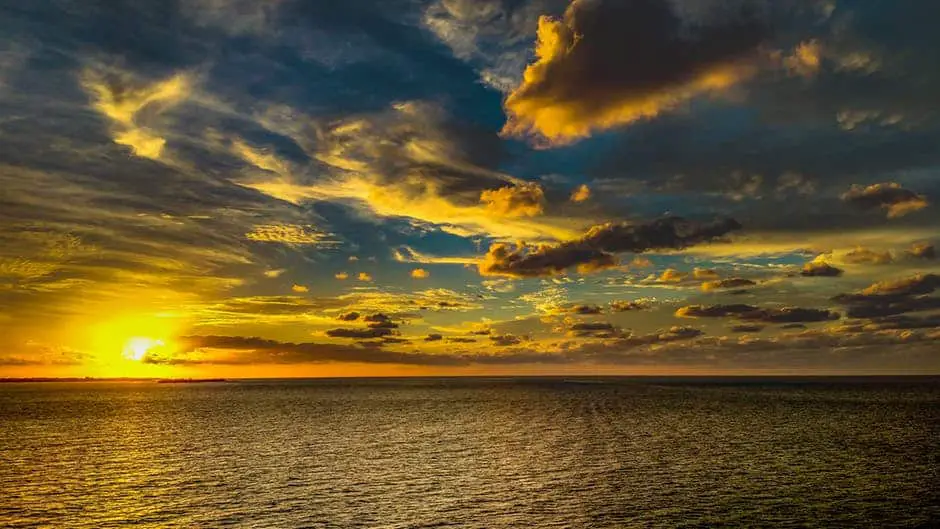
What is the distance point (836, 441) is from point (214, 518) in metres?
91.4

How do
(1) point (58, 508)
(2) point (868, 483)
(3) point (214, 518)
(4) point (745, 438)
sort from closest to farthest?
1. (3) point (214, 518)
2. (1) point (58, 508)
3. (2) point (868, 483)
4. (4) point (745, 438)

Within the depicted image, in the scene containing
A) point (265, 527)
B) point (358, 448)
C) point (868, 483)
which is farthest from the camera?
point (358, 448)

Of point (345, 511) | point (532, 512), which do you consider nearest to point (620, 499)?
point (532, 512)

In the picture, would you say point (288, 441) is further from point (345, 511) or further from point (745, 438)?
point (745, 438)

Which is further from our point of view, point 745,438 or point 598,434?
point 598,434

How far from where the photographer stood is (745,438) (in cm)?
10838

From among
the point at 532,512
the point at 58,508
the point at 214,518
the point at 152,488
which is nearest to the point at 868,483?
the point at 532,512

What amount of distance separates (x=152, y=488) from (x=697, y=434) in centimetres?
8535

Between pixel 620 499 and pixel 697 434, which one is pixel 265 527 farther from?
pixel 697 434

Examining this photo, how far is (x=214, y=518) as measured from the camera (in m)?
55.9

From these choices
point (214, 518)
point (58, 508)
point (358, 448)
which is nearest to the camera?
point (214, 518)

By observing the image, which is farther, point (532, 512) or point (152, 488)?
point (152, 488)

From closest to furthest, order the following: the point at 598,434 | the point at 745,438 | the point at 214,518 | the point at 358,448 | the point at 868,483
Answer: the point at 214,518
the point at 868,483
the point at 358,448
the point at 745,438
the point at 598,434

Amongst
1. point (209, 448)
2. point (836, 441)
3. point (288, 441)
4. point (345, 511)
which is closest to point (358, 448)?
point (288, 441)
